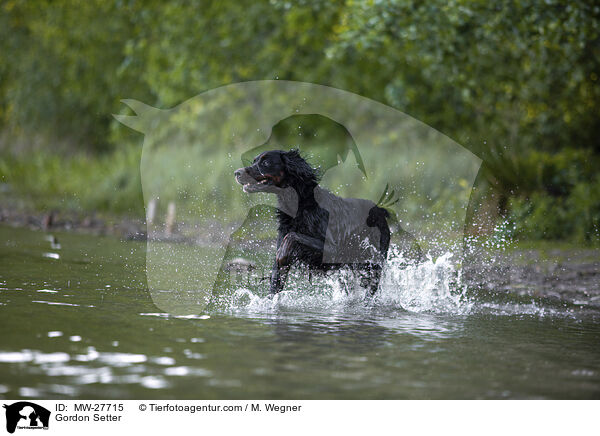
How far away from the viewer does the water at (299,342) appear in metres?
4.42

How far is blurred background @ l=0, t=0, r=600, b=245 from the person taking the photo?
14.1 metres

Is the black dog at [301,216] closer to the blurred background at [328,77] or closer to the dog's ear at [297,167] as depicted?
the dog's ear at [297,167]

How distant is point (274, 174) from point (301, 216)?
0.50m

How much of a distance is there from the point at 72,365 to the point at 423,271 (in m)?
4.81

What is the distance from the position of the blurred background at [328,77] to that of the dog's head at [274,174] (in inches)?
256

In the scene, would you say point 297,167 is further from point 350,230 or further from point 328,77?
point 328,77

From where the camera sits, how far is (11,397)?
4.01 m

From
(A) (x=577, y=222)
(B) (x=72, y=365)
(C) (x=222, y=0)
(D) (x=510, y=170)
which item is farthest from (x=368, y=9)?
(B) (x=72, y=365)

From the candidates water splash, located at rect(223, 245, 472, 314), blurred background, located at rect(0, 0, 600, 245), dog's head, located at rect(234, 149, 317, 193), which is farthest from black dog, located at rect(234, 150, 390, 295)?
blurred background, located at rect(0, 0, 600, 245)

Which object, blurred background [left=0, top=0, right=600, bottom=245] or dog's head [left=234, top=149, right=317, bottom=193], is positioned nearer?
dog's head [left=234, top=149, right=317, bottom=193]

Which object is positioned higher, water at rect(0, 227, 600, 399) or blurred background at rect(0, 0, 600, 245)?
blurred background at rect(0, 0, 600, 245)

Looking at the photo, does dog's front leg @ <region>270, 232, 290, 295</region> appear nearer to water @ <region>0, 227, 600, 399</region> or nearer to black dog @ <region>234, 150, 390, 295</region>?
black dog @ <region>234, 150, 390, 295</region>

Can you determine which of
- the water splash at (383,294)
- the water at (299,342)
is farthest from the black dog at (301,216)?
the water at (299,342)

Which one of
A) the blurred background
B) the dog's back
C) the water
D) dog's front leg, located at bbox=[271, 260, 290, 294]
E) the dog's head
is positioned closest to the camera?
the water
